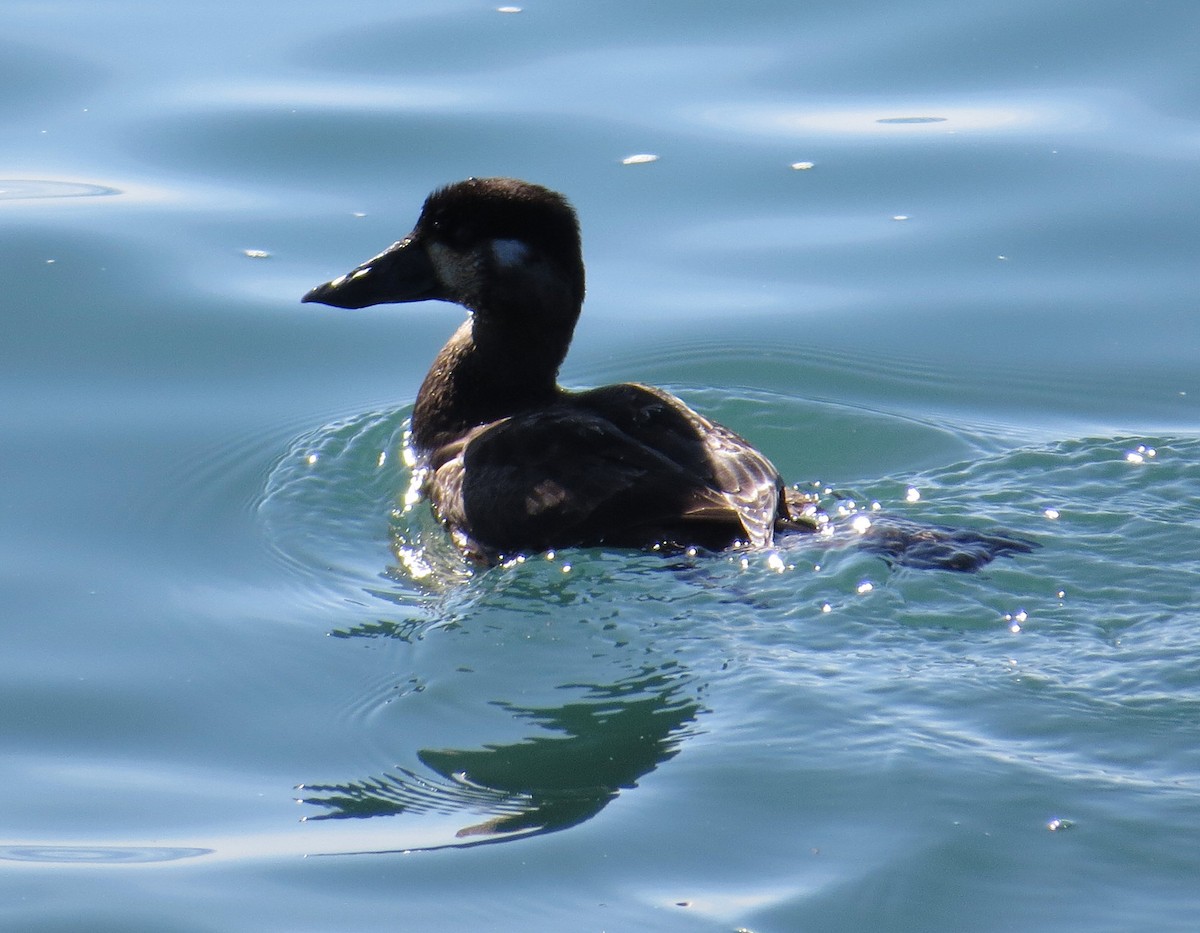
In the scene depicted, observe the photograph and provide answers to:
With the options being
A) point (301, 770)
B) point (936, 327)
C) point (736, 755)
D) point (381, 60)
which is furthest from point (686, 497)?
point (381, 60)

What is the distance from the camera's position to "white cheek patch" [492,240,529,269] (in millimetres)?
6656

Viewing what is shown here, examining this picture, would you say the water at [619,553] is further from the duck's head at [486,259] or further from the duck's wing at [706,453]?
the duck's head at [486,259]

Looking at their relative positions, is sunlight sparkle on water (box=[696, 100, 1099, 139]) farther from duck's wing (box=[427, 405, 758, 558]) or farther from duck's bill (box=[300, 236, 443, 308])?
duck's wing (box=[427, 405, 758, 558])

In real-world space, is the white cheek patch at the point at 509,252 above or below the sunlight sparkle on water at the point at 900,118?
below

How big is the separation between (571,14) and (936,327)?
3.69 metres

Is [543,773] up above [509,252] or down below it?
below

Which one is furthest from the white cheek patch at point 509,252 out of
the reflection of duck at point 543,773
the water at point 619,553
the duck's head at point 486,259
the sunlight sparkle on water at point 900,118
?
the sunlight sparkle on water at point 900,118

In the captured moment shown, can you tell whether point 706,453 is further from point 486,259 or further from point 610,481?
point 486,259

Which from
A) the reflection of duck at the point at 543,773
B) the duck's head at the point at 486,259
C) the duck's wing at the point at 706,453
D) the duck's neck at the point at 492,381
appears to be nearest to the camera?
the reflection of duck at the point at 543,773

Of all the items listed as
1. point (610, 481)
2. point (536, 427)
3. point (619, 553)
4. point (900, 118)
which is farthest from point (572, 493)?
point (900, 118)

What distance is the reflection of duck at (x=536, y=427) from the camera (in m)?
5.73

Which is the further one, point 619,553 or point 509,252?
point 509,252

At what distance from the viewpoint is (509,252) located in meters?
6.68

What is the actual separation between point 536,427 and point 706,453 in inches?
23.4
